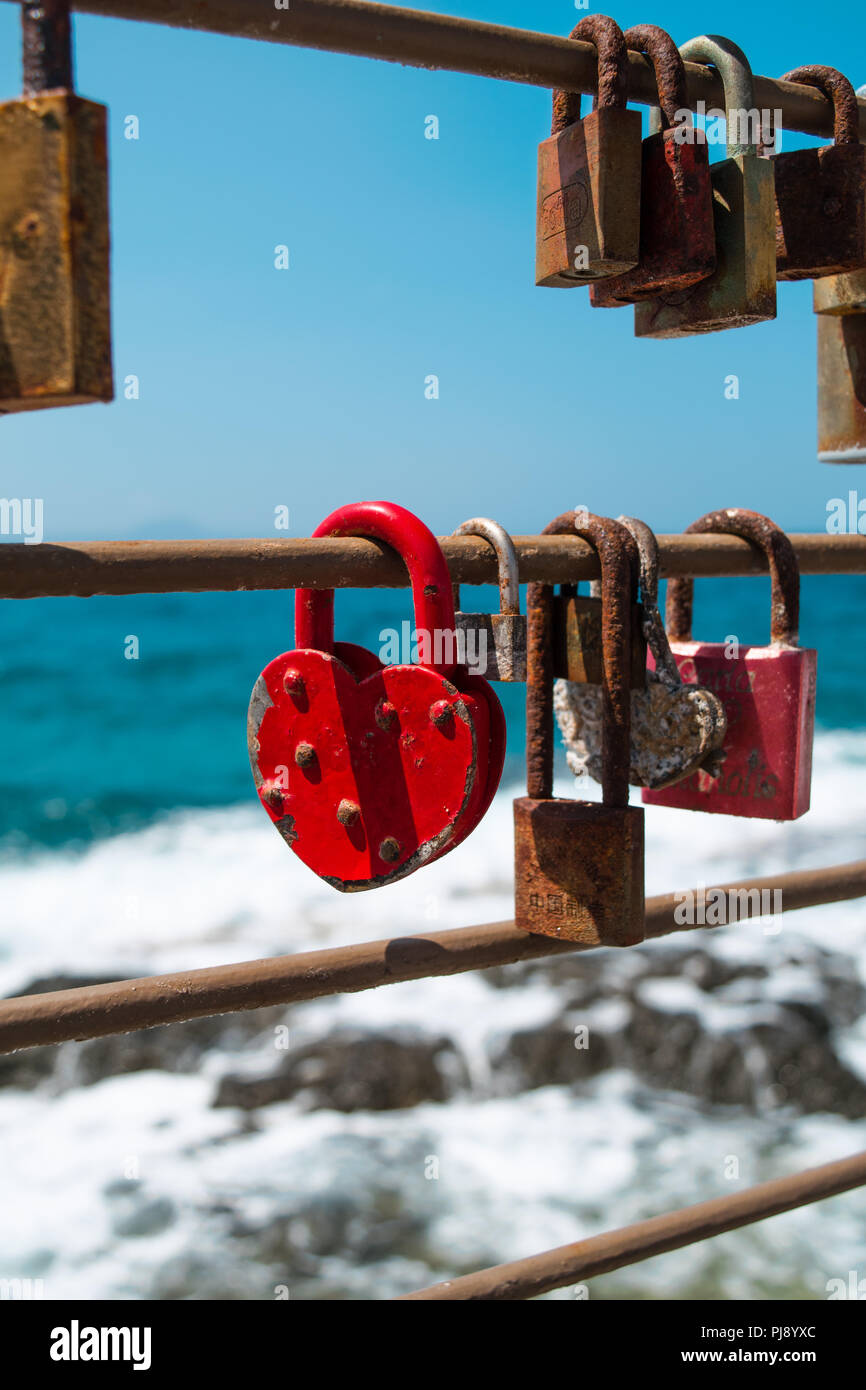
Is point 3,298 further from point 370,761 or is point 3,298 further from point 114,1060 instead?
point 114,1060

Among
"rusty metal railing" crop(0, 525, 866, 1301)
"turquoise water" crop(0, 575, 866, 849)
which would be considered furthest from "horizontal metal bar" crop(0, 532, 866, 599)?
"turquoise water" crop(0, 575, 866, 849)

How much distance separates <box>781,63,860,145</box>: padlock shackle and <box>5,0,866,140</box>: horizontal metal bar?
0.76ft

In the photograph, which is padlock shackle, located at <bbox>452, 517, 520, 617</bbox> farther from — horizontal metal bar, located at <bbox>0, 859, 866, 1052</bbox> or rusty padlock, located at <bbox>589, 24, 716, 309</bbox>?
horizontal metal bar, located at <bbox>0, 859, 866, 1052</bbox>

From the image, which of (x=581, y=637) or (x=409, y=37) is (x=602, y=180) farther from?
(x=581, y=637)

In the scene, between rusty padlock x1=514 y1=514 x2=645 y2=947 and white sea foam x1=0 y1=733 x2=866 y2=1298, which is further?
white sea foam x1=0 y1=733 x2=866 y2=1298

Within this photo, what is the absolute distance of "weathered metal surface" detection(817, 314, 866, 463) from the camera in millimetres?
2006

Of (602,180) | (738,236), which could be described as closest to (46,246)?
(602,180)

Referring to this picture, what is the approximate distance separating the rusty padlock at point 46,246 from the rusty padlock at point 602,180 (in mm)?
673

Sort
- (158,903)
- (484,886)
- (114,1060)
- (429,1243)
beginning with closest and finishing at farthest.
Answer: (429,1243), (114,1060), (484,886), (158,903)

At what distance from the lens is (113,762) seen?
2636 cm

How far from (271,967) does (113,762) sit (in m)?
Answer: 25.8

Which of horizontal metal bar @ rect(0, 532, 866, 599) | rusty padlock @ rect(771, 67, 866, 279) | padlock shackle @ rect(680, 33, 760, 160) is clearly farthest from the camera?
rusty padlock @ rect(771, 67, 866, 279)

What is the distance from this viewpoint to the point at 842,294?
1.94 m

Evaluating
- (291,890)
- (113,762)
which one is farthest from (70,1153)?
(113,762)
